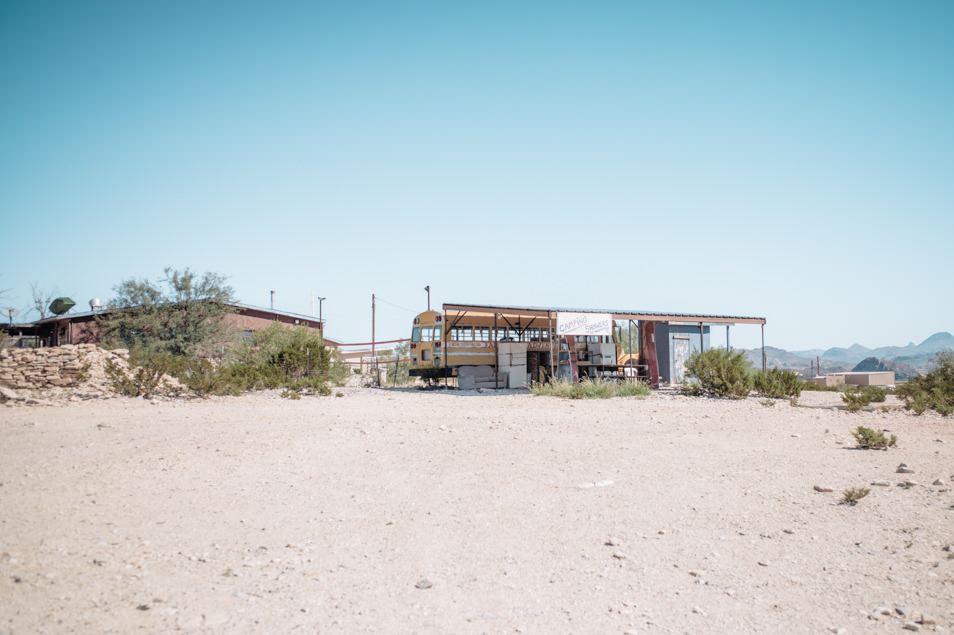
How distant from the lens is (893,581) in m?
Result: 4.04

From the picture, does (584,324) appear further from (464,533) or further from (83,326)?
(83,326)

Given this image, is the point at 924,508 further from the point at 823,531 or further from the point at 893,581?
the point at 893,581

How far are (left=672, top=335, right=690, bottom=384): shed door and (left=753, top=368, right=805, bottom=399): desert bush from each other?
9407 mm

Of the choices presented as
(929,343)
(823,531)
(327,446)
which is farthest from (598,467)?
(929,343)

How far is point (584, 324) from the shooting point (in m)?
21.3

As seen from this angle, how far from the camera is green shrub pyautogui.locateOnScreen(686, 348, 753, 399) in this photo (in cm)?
1709

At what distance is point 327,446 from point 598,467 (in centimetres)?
396

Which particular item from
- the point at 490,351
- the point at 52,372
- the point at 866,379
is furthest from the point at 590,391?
the point at 866,379

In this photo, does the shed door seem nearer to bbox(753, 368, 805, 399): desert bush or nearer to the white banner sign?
the white banner sign

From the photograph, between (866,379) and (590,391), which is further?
(866,379)

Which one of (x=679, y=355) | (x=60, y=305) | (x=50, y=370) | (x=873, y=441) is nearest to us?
(x=873, y=441)


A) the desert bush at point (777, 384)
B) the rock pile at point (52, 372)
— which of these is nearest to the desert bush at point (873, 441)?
the desert bush at point (777, 384)

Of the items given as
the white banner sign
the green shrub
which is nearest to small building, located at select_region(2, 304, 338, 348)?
the white banner sign

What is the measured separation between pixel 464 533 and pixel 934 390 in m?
14.4
